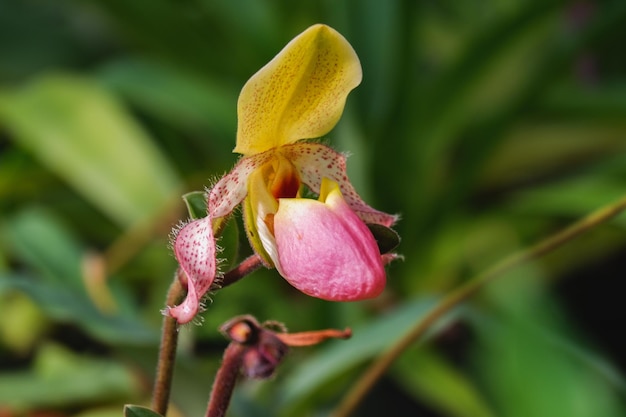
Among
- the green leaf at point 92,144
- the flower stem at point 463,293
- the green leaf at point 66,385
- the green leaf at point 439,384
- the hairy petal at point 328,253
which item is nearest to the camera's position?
the hairy petal at point 328,253

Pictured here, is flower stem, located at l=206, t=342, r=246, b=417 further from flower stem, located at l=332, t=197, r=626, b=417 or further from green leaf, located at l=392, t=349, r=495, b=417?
green leaf, located at l=392, t=349, r=495, b=417

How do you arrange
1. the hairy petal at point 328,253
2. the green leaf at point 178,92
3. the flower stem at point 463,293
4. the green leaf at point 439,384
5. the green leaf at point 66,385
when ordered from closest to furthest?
the hairy petal at point 328,253 → the flower stem at point 463,293 → the green leaf at point 66,385 → the green leaf at point 439,384 → the green leaf at point 178,92

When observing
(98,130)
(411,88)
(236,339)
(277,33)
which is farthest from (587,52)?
(236,339)

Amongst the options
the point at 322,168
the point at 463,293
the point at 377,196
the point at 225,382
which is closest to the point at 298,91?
the point at 322,168

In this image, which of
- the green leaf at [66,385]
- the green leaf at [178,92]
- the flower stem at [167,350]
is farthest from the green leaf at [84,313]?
the green leaf at [178,92]

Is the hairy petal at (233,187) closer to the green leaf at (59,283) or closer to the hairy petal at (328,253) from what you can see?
the hairy petal at (328,253)

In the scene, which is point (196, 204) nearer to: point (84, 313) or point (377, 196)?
point (84, 313)
